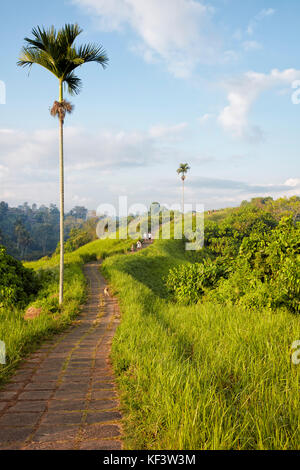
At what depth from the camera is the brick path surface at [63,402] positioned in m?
2.24

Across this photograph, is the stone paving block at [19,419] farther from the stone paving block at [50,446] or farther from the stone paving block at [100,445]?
the stone paving block at [100,445]

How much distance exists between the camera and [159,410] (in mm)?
2305

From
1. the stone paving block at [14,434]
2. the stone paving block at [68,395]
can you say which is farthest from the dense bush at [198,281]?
the stone paving block at [14,434]

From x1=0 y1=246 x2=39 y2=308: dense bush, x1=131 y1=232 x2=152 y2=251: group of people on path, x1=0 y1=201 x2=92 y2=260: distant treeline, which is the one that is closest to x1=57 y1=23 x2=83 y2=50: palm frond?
x1=0 y1=246 x2=39 y2=308: dense bush

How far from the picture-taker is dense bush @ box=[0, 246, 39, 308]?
30.9 feet

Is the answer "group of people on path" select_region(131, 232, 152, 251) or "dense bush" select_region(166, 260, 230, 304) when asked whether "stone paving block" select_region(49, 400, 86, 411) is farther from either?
"group of people on path" select_region(131, 232, 152, 251)

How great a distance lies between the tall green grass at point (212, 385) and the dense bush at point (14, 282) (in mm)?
6075

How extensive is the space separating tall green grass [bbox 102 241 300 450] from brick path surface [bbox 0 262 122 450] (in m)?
0.19

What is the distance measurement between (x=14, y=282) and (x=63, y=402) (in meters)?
8.28

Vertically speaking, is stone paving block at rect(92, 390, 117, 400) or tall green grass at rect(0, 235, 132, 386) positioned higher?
stone paving block at rect(92, 390, 117, 400)

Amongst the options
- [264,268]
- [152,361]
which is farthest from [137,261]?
[152,361]

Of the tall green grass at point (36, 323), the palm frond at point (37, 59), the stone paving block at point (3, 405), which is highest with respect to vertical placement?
the palm frond at point (37, 59)

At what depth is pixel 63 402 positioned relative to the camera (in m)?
2.91

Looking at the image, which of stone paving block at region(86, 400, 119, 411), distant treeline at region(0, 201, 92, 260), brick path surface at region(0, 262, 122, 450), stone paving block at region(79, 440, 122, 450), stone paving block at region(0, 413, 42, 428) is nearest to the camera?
stone paving block at region(79, 440, 122, 450)
